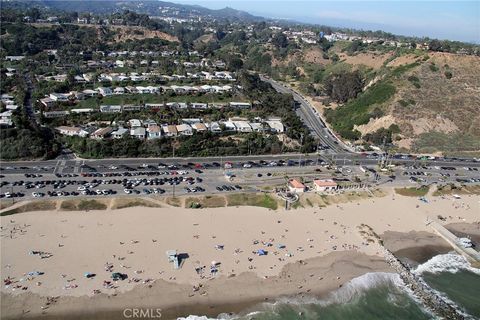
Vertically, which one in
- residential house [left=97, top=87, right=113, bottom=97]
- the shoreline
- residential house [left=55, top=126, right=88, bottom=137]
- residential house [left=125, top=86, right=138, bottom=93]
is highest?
residential house [left=125, top=86, right=138, bottom=93]

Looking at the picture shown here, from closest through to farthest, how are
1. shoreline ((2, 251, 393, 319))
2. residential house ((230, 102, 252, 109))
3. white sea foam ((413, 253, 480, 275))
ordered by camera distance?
shoreline ((2, 251, 393, 319)) < white sea foam ((413, 253, 480, 275)) < residential house ((230, 102, 252, 109))

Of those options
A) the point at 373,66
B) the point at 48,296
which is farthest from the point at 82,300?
the point at 373,66

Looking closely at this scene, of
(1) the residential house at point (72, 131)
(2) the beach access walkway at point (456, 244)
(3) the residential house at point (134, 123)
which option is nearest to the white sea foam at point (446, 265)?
(2) the beach access walkway at point (456, 244)

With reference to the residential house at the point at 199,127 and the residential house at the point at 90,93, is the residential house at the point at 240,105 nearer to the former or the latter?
the residential house at the point at 199,127

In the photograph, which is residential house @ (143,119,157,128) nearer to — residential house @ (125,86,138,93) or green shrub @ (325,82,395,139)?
residential house @ (125,86,138,93)

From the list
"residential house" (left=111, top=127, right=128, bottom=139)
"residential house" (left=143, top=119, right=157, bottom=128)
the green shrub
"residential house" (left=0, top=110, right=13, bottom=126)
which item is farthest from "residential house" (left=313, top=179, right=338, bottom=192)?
"residential house" (left=0, top=110, right=13, bottom=126)

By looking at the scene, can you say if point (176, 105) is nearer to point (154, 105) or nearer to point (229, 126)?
point (154, 105)
